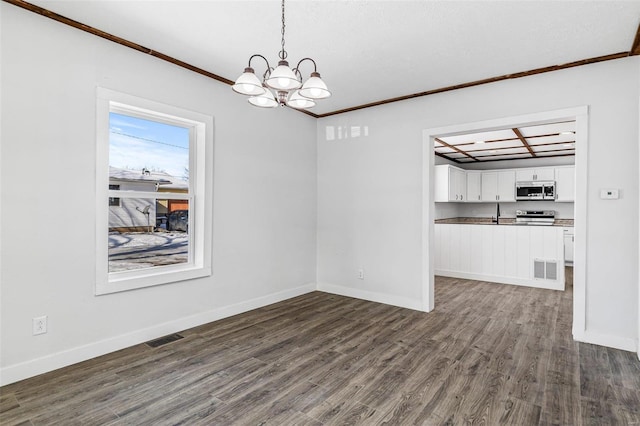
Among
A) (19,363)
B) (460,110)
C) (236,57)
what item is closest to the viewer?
(19,363)

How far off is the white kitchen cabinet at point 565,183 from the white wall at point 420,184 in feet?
14.5

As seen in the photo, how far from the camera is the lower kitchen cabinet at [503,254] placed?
222 inches

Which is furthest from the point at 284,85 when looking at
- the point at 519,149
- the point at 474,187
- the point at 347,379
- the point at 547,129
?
the point at 474,187

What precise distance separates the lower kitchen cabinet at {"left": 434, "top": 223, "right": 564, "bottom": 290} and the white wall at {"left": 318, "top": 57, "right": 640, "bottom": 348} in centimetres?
252

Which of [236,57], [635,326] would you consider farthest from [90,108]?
[635,326]

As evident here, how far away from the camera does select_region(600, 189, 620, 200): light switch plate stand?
3.20 metres

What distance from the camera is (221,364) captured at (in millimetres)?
2830

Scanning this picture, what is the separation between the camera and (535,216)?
748cm

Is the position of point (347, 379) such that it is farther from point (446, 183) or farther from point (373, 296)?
point (446, 183)

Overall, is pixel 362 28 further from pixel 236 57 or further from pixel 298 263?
pixel 298 263

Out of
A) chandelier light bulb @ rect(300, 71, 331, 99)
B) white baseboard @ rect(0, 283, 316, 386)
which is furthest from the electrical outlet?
chandelier light bulb @ rect(300, 71, 331, 99)

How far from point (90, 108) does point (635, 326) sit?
5.17 m

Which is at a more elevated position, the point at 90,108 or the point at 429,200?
the point at 90,108

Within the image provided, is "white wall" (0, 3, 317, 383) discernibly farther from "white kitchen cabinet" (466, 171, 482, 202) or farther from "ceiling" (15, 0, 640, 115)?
"white kitchen cabinet" (466, 171, 482, 202)
